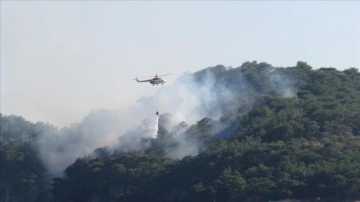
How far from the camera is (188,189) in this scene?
391 feet

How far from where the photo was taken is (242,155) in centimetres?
12106

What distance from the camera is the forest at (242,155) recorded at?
113 metres

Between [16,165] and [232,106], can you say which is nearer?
[232,106]

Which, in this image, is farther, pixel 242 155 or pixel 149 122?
pixel 149 122

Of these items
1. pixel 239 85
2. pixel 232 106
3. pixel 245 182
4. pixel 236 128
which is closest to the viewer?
pixel 245 182

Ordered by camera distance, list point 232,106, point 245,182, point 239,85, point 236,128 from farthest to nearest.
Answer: point 239,85 < point 232,106 < point 236,128 < point 245,182

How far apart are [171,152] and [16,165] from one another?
32.0 meters

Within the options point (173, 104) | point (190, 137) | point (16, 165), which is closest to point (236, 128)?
point (190, 137)

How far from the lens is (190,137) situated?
464ft

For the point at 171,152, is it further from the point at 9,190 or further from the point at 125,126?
the point at 9,190

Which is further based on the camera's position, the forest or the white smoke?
the white smoke

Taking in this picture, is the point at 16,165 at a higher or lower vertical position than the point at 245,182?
higher

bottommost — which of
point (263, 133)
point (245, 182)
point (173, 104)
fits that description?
point (245, 182)

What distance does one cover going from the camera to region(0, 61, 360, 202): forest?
113 metres
